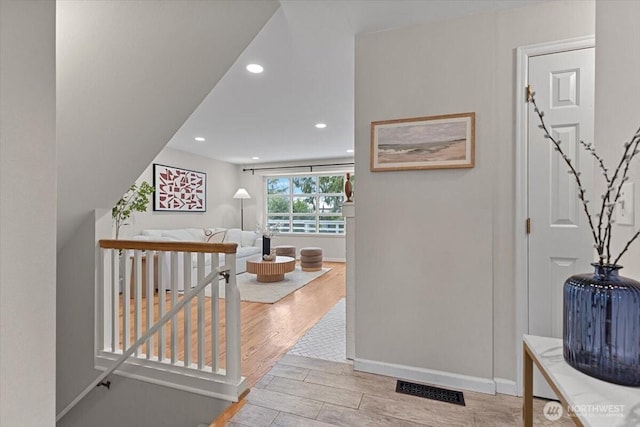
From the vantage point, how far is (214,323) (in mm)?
2045

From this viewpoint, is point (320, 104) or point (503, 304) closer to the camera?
point (503, 304)

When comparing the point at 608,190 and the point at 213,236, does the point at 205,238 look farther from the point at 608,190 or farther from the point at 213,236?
the point at 608,190

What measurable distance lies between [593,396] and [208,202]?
7011 mm

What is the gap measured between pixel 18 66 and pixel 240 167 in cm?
755

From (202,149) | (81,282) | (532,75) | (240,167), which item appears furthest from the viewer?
(240,167)

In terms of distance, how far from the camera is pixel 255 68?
107 inches

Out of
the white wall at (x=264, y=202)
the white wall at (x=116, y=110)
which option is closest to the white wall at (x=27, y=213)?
the white wall at (x=116, y=110)

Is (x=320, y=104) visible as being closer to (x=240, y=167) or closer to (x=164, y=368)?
(x=164, y=368)

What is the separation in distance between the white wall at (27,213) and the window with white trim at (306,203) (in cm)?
673

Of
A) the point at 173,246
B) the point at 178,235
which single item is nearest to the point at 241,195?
the point at 178,235

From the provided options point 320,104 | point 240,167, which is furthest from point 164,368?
point 240,167

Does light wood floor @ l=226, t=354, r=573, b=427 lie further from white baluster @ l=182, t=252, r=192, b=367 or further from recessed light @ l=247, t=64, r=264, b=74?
recessed light @ l=247, t=64, r=264, b=74

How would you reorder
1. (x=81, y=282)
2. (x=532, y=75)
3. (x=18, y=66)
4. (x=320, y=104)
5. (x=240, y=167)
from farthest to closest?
(x=240, y=167)
(x=320, y=104)
(x=81, y=282)
(x=532, y=75)
(x=18, y=66)

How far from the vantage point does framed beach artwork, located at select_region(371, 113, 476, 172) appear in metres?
1.91
